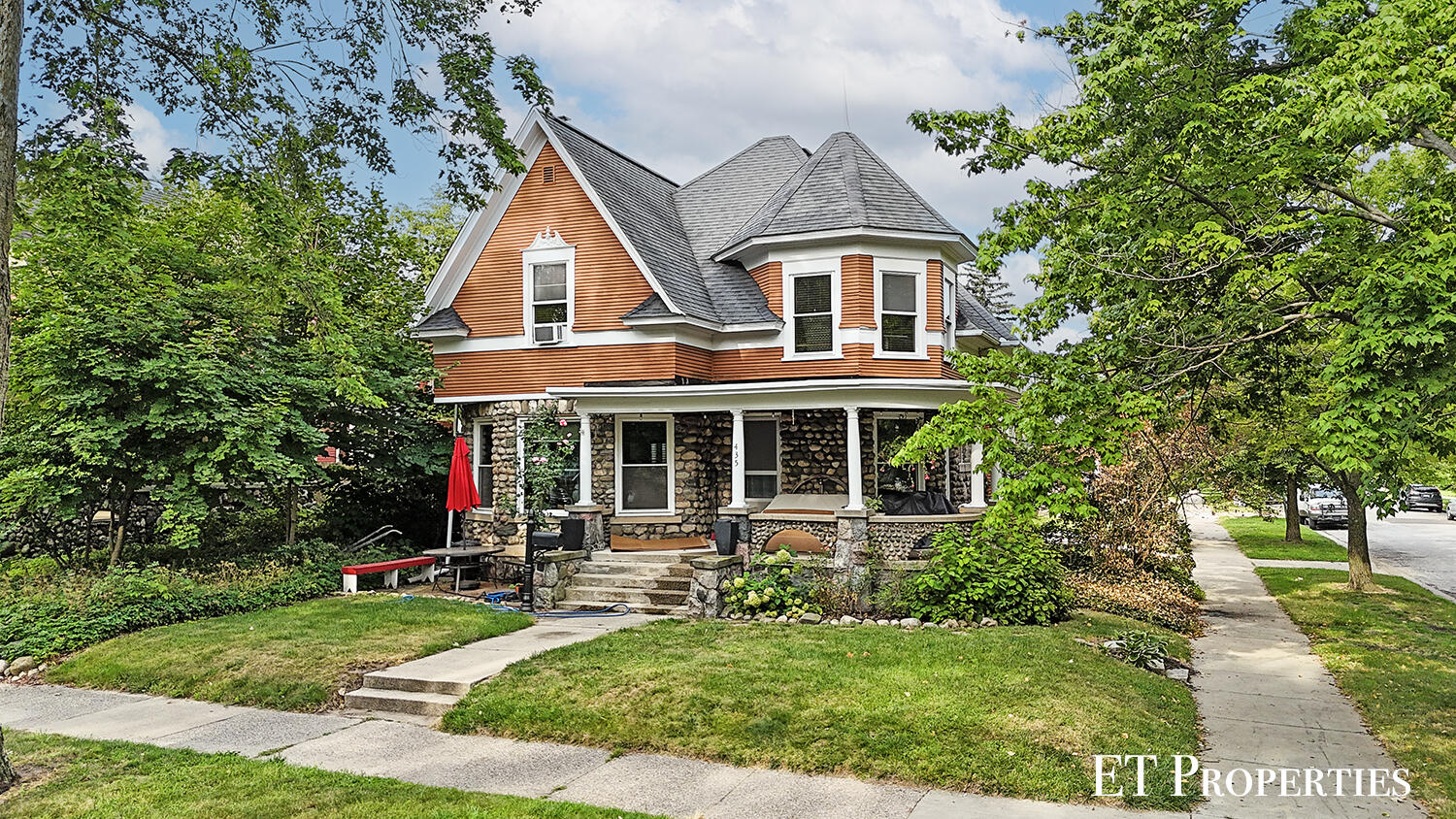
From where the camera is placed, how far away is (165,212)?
20.1 m

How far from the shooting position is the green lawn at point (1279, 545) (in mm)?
24656

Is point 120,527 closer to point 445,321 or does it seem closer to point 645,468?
point 445,321

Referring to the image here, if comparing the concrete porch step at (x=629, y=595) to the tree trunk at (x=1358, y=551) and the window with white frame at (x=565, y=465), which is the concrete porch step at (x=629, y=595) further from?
the tree trunk at (x=1358, y=551)

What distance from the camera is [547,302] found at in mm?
18141

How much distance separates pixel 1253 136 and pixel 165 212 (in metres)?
21.3

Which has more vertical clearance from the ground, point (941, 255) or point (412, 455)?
point (941, 255)

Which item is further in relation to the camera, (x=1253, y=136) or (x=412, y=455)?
(x=412, y=455)

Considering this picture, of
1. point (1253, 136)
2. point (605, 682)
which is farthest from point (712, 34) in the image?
point (605, 682)

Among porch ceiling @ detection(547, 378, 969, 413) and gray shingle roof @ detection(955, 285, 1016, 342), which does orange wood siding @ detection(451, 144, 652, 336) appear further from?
gray shingle roof @ detection(955, 285, 1016, 342)

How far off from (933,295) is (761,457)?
4767 millimetres

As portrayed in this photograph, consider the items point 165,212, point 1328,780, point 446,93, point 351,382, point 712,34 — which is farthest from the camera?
point 165,212

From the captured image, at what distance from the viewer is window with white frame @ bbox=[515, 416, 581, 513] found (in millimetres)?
17453

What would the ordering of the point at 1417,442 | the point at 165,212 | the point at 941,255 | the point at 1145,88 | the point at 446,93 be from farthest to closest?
the point at 165,212
the point at 941,255
the point at 446,93
the point at 1145,88
the point at 1417,442

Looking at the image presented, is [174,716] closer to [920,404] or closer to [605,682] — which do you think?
[605,682]
